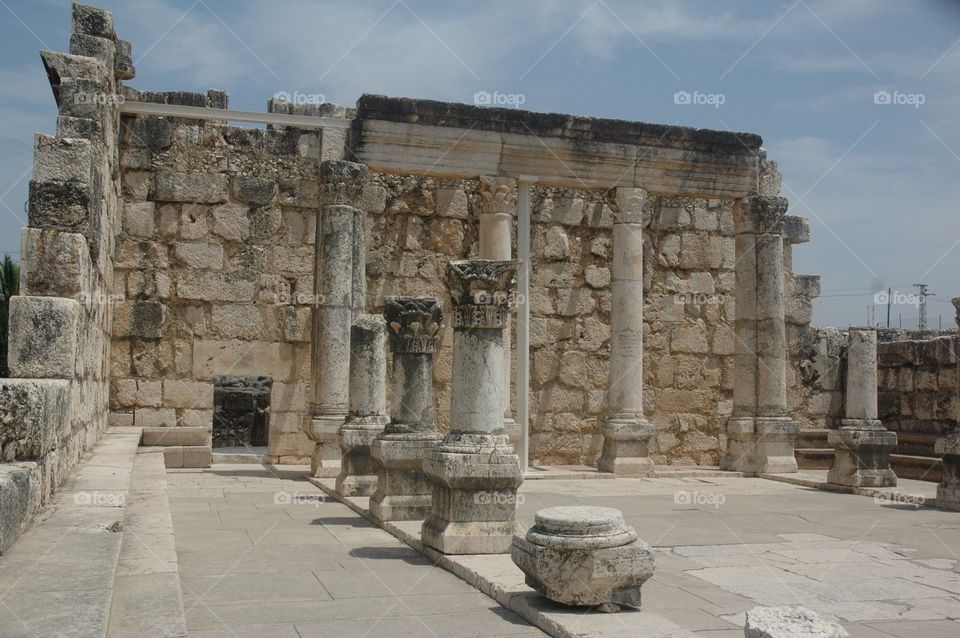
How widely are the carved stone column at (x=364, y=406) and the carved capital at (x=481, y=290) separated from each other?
3.14m

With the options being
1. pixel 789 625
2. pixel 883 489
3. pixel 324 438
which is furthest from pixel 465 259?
pixel 789 625

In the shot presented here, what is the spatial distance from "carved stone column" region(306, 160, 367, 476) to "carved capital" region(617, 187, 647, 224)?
444 centimetres

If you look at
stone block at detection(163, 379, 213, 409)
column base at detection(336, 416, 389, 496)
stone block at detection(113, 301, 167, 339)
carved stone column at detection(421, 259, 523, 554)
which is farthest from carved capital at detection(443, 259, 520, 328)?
stone block at detection(113, 301, 167, 339)

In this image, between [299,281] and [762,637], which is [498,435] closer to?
[762,637]

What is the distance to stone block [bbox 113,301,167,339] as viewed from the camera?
15.1 meters

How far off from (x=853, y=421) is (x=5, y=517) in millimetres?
12406

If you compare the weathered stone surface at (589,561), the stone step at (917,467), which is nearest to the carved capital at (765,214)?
the stone step at (917,467)

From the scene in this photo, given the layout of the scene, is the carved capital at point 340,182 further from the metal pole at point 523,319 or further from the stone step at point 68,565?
the stone step at point 68,565

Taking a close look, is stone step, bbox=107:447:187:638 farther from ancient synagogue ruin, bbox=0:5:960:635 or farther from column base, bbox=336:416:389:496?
column base, bbox=336:416:389:496

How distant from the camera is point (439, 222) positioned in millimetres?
17250

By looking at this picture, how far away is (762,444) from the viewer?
651 inches

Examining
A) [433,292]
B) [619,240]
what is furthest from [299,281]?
[619,240]

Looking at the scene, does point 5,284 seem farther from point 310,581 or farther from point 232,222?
point 310,581

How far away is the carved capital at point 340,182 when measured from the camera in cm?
1452
